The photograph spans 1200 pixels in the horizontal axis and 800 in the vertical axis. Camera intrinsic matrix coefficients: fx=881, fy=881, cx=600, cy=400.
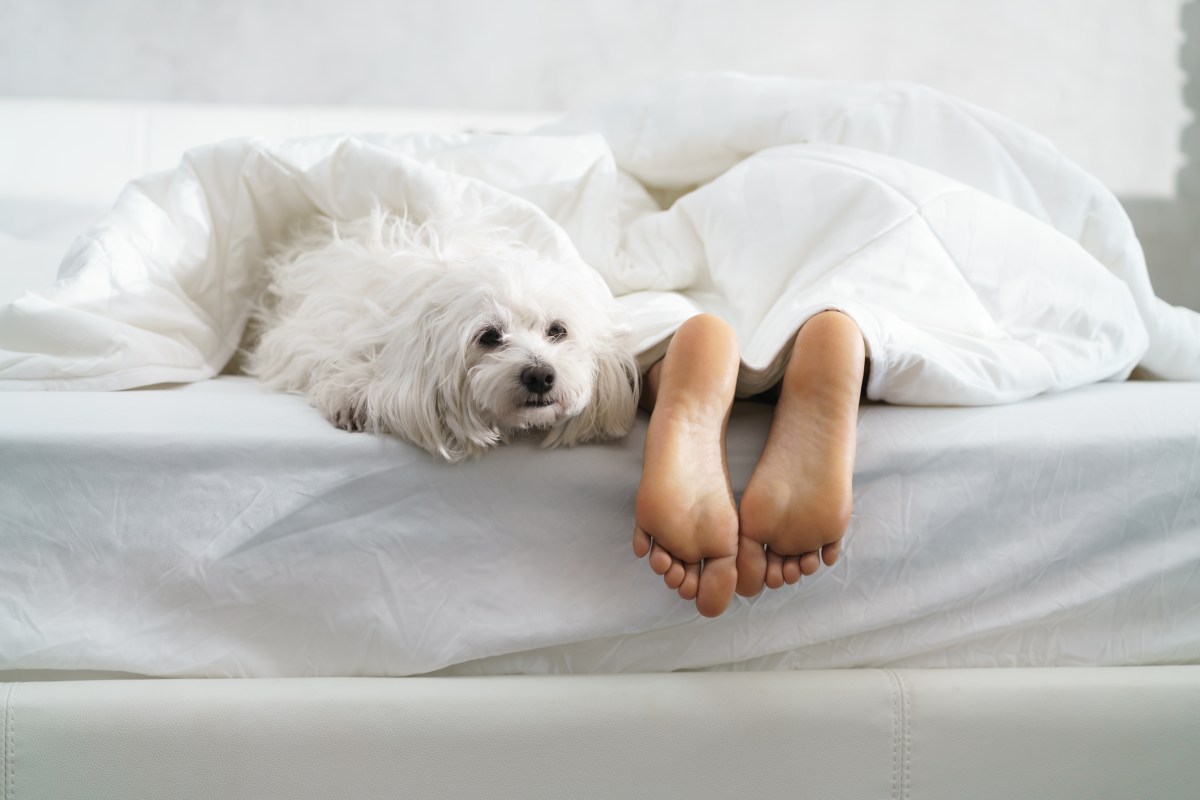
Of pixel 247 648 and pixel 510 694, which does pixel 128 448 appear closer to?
pixel 247 648

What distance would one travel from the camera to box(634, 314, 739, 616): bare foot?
779 mm

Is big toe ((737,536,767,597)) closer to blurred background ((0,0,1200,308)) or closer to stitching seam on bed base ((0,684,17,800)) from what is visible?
stitching seam on bed base ((0,684,17,800))

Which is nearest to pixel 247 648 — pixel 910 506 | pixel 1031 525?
pixel 910 506

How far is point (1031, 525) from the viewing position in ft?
2.93

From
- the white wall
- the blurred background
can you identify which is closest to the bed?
the blurred background

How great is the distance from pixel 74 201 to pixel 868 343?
1.68 meters


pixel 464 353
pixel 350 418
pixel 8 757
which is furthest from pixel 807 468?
pixel 8 757

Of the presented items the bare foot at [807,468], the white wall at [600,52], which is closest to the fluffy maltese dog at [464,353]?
the bare foot at [807,468]

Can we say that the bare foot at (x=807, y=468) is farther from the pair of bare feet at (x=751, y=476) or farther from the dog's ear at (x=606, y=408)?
the dog's ear at (x=606, y=408)

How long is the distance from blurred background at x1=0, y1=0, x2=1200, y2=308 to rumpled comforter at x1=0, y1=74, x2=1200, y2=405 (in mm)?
775

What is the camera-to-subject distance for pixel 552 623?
33.7 inches

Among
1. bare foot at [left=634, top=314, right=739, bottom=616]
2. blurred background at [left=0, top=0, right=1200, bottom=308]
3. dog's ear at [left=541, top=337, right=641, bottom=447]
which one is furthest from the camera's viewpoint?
blurred background at [left=0, top=0, right=1200, bottom=308]

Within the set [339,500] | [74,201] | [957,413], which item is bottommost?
[74,201]

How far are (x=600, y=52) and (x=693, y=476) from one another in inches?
68.7
